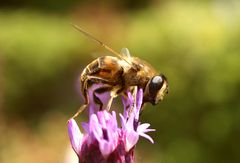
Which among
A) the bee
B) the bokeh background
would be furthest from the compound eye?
the bokeh background

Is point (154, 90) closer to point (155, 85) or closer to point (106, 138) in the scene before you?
point (155, 85)

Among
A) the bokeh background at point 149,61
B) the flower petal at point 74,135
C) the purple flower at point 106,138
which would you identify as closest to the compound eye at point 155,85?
the purple flower at point 106,138

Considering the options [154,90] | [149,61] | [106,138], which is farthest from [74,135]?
[149,61]

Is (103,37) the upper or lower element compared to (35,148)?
upper

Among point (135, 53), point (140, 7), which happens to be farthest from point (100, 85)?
point (140, 7)

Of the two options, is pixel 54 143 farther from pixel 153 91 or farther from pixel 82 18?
pixel 82 18

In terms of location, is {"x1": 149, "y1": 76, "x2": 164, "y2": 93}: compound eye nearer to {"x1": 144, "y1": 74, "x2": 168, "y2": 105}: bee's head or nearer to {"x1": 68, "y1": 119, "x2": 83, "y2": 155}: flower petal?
{"x1": 144, "y1": 74, "x2": 168, "y2": 105}: bee's head
